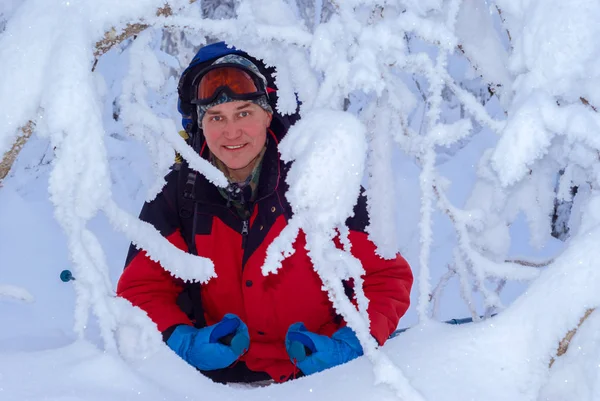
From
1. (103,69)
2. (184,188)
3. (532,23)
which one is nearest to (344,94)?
(532,23)

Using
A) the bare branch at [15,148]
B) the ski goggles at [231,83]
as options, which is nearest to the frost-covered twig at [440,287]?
the bare branch at [15,148]

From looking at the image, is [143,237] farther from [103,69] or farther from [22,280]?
[103,69]

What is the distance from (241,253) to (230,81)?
84 cm

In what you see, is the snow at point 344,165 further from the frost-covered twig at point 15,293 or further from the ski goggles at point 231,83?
the ski goggles at point 231,83

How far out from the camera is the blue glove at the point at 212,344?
269 centimetres

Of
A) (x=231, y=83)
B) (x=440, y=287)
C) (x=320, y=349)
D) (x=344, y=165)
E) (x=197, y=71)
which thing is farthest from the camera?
(x=197, y=71)

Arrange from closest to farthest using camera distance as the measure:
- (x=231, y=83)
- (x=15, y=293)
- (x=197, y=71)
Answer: (x=15, y=293)
(x=231, y=83)
(x=197, y=71)

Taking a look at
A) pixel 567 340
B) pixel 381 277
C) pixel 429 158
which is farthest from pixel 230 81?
pixel 567 340

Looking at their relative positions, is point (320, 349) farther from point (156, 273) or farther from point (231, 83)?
point (231, 83)

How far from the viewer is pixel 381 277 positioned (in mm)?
2881

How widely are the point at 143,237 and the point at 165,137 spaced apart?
246mm

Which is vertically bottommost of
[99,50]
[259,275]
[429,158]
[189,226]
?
[259,275]

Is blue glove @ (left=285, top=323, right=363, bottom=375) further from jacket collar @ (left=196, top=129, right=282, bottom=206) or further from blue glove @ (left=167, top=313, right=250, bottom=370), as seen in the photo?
jacket collar @ (left=196, top=129, right=282, bottom=206)

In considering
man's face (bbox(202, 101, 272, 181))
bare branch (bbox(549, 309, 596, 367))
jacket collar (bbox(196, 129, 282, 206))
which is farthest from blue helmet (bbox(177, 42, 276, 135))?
bare branch (bbox(549, 309, 596, 367))
